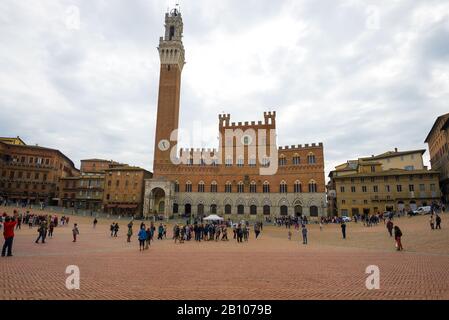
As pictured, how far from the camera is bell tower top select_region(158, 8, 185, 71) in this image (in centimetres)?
5541

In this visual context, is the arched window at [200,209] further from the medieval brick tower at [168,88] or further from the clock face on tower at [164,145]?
the clock face on tower at [164,145]

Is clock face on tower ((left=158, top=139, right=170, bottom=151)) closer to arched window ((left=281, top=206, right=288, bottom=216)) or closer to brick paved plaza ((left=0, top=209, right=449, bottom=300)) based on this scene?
arched window ((left=281, top=206, right=288, bottom=216))

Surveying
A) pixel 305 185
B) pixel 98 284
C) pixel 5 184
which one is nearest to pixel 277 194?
pixel 305 185

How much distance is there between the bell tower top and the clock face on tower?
17060 mm

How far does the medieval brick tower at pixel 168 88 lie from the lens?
51.7 m

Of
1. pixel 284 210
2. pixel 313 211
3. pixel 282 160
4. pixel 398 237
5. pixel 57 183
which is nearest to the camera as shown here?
pixel 398 237

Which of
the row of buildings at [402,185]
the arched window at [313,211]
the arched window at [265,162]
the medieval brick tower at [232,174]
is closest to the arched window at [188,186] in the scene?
the medieval brick tower at [232,174]

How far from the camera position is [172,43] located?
55.4 meters

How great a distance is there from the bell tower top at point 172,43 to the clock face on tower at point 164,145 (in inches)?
672

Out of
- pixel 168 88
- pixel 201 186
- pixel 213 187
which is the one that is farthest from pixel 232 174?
pixel 168 88

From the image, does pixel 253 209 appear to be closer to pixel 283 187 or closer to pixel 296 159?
pixel 283 187

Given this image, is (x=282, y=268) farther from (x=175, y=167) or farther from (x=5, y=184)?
(x=5, y=184)

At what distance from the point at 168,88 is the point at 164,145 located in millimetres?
12181
